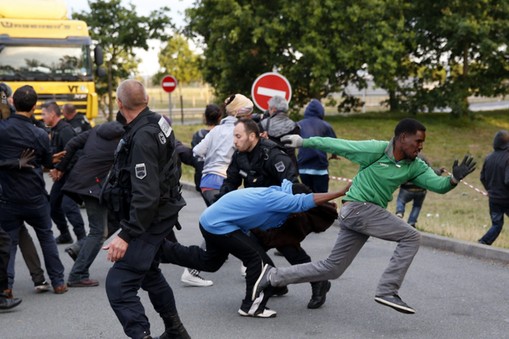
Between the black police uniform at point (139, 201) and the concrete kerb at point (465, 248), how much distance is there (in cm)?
488

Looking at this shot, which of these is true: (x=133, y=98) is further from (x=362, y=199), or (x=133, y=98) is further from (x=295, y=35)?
(x=295, y=35)

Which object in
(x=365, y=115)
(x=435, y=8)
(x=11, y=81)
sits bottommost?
(x=365, y=115)

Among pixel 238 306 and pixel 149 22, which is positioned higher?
pixel 149 22

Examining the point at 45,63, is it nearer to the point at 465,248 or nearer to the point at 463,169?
the point at 465,248

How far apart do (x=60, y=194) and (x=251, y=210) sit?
14.7 ft

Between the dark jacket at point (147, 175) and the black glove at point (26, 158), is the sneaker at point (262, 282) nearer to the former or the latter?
the dark jacket at point (147, 175)

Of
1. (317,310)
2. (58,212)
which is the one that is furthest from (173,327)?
(58,212)

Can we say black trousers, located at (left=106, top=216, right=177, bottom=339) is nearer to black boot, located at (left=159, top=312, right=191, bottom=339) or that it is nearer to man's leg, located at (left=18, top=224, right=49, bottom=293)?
black boot, located at (left=159, top=312, right=191, bottom=339)

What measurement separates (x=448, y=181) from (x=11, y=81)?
1697 cm

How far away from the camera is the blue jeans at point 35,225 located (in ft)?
25.0

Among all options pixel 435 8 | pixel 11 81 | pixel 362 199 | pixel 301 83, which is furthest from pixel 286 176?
pixel 435 8

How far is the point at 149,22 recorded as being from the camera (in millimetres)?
37312

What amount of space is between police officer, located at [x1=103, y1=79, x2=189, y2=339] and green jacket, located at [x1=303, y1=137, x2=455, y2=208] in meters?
1.46

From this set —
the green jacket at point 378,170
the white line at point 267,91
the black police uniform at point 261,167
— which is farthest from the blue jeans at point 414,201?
the green jacket at point 378,170
